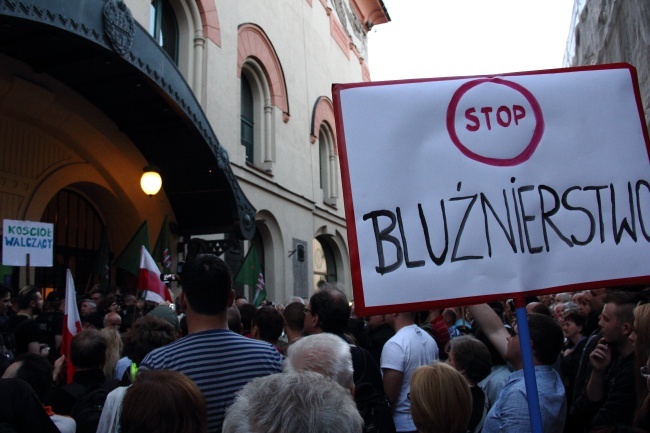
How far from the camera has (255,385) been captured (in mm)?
1609

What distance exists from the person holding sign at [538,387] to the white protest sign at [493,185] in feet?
2.69

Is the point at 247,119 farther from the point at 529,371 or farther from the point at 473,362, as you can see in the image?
the point at 529,371

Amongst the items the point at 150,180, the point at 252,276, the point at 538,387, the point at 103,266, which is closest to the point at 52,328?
the point at 103,266

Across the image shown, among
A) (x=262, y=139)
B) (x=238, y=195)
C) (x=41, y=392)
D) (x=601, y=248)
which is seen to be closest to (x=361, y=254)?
(x=601, y=248)

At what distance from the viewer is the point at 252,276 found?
10.4 m

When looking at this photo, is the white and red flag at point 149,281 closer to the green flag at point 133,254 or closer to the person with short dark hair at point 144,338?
the green flag at point 133,254

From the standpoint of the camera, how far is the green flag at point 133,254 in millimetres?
8234

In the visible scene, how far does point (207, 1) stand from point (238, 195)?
4837mm

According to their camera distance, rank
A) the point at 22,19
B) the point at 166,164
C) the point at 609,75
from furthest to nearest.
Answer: the point at 166,164 → the point at 22,19 → the point at 609,75

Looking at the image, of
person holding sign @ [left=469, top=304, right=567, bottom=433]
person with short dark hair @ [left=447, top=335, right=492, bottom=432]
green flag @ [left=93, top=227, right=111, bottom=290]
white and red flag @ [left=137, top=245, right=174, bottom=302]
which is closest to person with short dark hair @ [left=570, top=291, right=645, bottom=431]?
person holding sign @ [left=469, top=304, right=567, bottom=433]

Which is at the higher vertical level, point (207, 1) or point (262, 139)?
point (207, 1)

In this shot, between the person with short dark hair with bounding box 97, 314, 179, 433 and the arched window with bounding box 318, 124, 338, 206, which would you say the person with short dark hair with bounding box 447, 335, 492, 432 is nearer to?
the person with short dark hair with bounding box 97, 314, 179, 433

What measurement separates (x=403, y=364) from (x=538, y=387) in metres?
1.10

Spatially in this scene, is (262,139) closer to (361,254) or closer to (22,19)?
(22,19)
